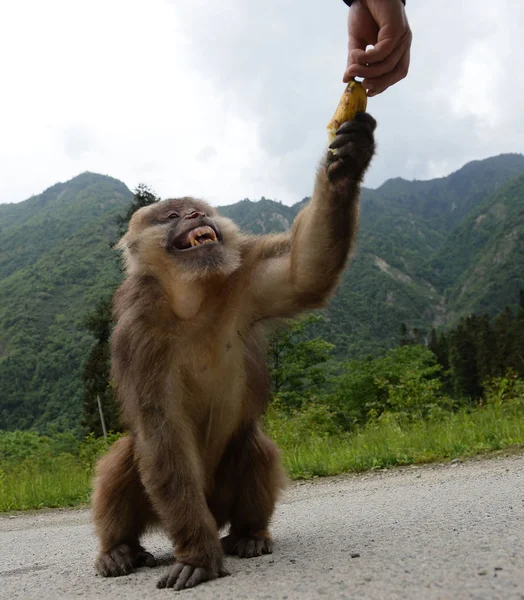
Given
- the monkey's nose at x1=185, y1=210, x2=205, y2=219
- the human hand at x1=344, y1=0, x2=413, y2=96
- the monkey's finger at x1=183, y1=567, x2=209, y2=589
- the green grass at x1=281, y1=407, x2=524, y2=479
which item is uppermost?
the human hand at x1=344, y1=0, x2=413, y2=96

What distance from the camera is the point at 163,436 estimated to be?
2990 mm

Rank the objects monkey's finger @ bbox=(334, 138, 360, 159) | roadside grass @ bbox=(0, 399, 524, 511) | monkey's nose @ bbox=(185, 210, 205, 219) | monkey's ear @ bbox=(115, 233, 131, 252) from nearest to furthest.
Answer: monkey's finger @ bbox=(334, 138, 360, 159) < monkey's nose @ bbox=(185, 210, 205, 219) < monkey's ear @ bbox=(115, 233, 131, 252) < roadside grass @ bbox=(0, 399, 524, 511)

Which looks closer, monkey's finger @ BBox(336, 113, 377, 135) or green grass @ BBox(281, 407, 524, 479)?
monkey's finger @ BBox(336, 113, 377, 135)

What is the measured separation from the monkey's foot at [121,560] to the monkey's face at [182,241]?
150cm

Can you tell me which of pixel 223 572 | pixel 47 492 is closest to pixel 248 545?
pixel 223 572

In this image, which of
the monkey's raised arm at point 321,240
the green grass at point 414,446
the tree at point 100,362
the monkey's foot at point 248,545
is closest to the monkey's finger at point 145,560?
the monkey's foot at point 248,545

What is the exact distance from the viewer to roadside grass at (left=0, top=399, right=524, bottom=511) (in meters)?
6.62

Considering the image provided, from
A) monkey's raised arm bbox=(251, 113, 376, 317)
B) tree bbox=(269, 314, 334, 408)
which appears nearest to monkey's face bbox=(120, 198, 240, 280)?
monkey's raised arm bbox=(251, 113, 376, 317)

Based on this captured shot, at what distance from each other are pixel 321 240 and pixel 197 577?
1576 mm

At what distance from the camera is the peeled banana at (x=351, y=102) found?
2.61 meters

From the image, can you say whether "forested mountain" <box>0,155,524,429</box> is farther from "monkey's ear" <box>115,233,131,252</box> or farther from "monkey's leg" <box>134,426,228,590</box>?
"monkey's leg" <box>134,426,228,590</box>

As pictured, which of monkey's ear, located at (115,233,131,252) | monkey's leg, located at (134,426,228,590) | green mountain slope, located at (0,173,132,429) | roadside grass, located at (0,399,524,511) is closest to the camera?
monkey's leg, located at (134,426,228,590)

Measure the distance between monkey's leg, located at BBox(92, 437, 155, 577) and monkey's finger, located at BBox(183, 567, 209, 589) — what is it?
0.70m

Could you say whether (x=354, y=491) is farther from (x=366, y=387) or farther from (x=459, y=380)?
(x=459, y=380)
